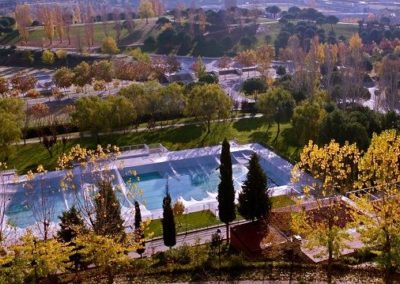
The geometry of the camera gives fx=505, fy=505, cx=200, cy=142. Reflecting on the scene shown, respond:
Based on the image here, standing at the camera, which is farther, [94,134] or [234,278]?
[94,134]

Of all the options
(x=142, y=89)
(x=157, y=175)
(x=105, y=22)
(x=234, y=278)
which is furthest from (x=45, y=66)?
(x=234, y=278)

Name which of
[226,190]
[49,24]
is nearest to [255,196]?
[226,190]

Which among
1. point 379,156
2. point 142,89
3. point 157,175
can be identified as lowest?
point 157,175

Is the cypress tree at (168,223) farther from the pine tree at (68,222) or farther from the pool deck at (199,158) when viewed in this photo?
the pool deck at (199,158)

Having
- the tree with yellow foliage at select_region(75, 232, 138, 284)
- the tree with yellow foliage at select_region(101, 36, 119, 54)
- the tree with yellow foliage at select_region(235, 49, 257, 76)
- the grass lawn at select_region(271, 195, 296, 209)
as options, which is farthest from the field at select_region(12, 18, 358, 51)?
the tree with yellow foliage at select_region(75, 232, 138, 284)

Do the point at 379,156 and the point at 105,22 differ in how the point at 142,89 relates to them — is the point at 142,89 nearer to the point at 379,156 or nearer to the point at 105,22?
the point at 379,156

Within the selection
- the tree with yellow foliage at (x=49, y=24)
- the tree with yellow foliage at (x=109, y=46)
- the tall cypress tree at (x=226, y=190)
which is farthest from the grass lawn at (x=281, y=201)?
the tree with yellow foliage at (x=49, y=24)
